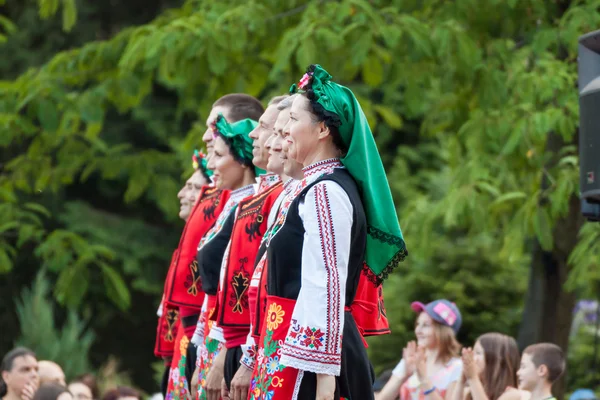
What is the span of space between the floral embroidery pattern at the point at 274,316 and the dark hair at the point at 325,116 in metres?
0.61

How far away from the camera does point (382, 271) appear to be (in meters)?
3.77

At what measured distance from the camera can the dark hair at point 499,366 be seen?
6.38m

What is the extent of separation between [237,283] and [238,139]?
2.67ft

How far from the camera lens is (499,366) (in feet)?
21.1

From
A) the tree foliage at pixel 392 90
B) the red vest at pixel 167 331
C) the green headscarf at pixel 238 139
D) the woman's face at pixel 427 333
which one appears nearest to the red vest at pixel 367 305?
the green headscarf at pixel 238 139

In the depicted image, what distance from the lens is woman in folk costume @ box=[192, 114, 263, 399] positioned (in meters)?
4.77

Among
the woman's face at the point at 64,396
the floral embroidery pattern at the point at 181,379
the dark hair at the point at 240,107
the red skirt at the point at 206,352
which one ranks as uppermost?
the dark hair at the point at 240,107

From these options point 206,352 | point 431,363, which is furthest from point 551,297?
point 206,352

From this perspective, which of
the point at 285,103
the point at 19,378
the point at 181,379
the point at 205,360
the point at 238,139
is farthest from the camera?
the point at 19,378

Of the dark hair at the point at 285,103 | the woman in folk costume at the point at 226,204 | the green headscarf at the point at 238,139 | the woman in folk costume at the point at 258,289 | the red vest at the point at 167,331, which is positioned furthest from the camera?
the red vest at the point at 167,331

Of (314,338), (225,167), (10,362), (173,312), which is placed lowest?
(10,362)

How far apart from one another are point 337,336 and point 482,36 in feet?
17.6

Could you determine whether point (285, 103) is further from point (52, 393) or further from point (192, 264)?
point (52, 393)

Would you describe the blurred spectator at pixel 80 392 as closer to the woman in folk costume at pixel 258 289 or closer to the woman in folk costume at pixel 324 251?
the woman in folk costume at pixel 258 289
